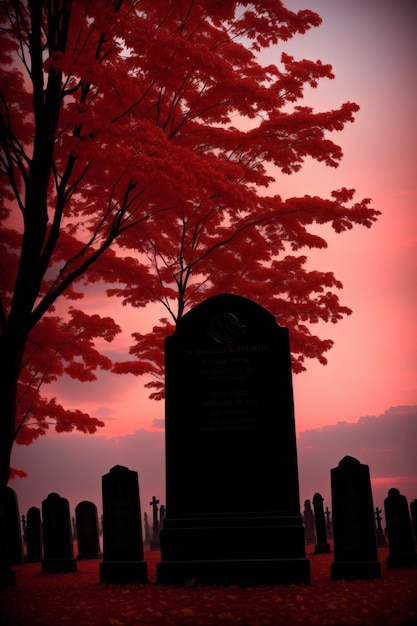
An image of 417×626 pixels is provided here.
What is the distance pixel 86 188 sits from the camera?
43.7 ft

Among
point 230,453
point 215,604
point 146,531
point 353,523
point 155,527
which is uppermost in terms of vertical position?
point 230,453

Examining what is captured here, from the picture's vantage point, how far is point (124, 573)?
894cm

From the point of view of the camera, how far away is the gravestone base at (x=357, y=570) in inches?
342

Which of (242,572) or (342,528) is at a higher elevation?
(342,528)

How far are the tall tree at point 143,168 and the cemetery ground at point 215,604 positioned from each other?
2074mm

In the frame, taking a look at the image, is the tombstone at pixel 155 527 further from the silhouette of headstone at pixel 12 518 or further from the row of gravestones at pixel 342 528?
the row of gravestones at pixel 342 528

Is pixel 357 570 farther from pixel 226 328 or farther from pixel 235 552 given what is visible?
pixel 226 328

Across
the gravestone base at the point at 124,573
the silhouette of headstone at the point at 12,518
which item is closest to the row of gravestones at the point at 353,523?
the gravestone base at the point at 124,573

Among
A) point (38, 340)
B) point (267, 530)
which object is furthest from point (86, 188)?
point (267, 530)

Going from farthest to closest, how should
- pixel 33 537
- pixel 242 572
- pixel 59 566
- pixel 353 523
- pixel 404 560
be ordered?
pixel 33 537 → pixel 59 566 → pixel 404 560 → pixel 353 523 → pixel 242 572

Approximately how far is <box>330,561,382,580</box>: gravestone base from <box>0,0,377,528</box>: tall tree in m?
5.27

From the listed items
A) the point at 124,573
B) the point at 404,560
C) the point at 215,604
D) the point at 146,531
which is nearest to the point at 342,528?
the point at 404,560

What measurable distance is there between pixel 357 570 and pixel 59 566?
19.5 ft

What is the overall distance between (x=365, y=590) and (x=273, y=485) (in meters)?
1.89
